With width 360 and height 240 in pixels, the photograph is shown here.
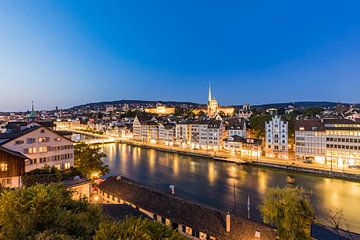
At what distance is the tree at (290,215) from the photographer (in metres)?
11.1

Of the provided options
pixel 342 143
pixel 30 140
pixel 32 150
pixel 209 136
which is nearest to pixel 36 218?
pixel 32 150

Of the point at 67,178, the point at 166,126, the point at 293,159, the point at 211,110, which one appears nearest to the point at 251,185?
the point at 293,159

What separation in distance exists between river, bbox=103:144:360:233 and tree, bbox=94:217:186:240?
14.0 m

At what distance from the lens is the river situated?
20875 mm

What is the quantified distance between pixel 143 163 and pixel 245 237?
28032mm

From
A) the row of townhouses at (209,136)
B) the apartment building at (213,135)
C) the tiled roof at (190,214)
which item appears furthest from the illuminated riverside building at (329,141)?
the tiled roof at (190,214)

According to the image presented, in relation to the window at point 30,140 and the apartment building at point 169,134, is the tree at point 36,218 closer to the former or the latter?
the window at point 30,140

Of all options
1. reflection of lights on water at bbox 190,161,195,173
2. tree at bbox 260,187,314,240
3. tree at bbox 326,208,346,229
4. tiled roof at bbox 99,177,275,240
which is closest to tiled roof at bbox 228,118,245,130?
reflection of lights on water at bbox 190,161,195,173

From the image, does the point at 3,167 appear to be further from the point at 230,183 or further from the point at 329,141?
the point at 329,141

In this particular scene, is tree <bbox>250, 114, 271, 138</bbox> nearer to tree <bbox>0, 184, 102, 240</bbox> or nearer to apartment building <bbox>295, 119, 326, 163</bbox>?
apartment building <bbox>295, 119, 326, 163</bbox>

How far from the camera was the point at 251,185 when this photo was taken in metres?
26.9

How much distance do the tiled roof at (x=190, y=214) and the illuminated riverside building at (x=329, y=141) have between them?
25378 mm

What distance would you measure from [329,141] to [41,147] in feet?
107

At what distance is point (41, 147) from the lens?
2027 centimetres
